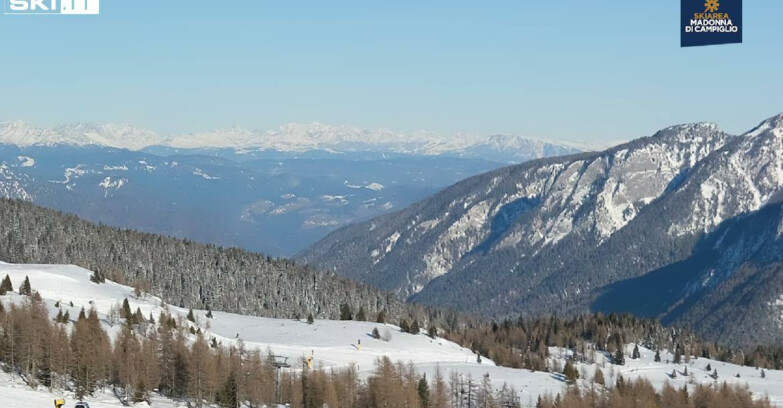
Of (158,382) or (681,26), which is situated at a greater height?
(681,26)

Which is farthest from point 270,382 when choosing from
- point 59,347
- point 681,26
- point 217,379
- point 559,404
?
point 681,26

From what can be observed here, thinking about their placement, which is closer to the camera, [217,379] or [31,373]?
[31,373]

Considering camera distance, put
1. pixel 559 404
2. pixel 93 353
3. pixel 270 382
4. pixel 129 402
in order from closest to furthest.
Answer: pixel 129 402 → pixel 93 353 → pixel 270 382 → pixel 559 404

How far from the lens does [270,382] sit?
586 ft

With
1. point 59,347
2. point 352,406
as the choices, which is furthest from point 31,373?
point 352,406

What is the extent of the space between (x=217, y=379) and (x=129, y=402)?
2068 cm

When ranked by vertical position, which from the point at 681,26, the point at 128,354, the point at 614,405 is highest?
the point at 681,26

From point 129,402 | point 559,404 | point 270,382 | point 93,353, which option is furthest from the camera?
point 559,404

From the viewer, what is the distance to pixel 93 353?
162375 mm

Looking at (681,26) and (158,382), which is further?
(158,382)

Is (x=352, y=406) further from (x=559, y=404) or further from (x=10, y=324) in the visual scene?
(x=10, y=324)

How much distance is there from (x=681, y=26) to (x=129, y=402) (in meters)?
93.9

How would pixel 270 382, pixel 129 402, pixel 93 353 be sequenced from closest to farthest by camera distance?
pixel 129 402, pixel 93 353, pixel 270 382

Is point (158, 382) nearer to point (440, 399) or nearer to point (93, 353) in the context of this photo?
point (93, 353)
